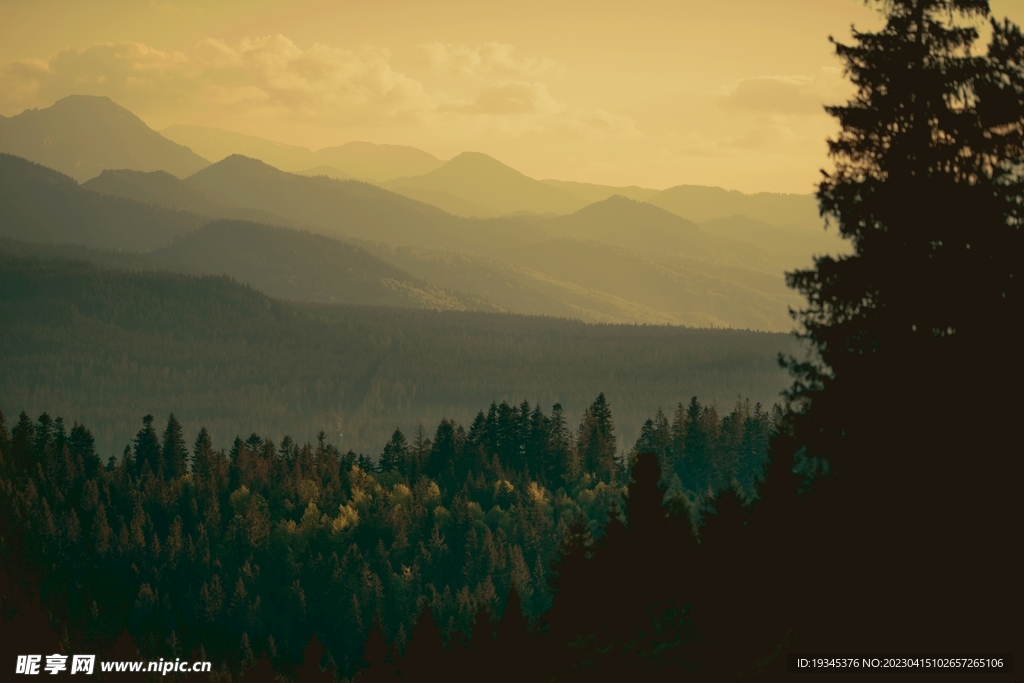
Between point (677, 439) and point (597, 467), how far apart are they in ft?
32.6

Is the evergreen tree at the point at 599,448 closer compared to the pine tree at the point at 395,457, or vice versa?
the evergreen tree at the point at 599,448

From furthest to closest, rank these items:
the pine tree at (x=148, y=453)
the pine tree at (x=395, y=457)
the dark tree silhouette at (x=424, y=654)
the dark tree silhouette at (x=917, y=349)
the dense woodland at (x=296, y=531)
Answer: the pine tree at (x=395, y=457) < the pine tree at (x=148, y=453) < the dense woodland at (x=296, y=531) < the dark tree silhouette at (x=424, y=654) < the dark tree silhouette at (x=917, y=349)

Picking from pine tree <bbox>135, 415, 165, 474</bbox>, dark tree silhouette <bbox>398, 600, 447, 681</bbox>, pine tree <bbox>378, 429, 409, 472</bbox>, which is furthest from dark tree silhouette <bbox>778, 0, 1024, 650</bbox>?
pine tree <bbox>135, 415, 165, 474</bbox>

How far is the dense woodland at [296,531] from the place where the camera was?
93562mm

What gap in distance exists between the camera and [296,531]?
3942 inches

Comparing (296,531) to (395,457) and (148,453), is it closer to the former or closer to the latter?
(395,457)

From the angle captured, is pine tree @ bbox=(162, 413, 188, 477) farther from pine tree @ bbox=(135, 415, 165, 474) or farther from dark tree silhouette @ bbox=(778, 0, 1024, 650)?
dark tree silhouette @ bbox=(778, 0, 1024, 650)

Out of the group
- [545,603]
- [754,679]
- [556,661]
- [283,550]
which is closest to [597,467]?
[545,603]

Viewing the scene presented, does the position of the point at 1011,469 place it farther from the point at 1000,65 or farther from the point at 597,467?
the point at 597,467

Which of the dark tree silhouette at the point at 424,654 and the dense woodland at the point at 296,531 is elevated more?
the dark tree silhouette at the point at 424,654

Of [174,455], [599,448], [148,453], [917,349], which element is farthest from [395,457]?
[917,349]

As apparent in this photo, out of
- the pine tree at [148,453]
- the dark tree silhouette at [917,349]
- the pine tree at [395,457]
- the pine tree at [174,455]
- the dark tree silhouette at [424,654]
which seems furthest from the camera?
the pine tree at [395,457]

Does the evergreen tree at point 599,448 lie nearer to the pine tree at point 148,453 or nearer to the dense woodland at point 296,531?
the dense woodland at point 296,531

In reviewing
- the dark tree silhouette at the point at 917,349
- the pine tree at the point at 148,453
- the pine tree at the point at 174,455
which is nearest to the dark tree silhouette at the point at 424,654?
the dark tree silhouette at the point at 917,349
